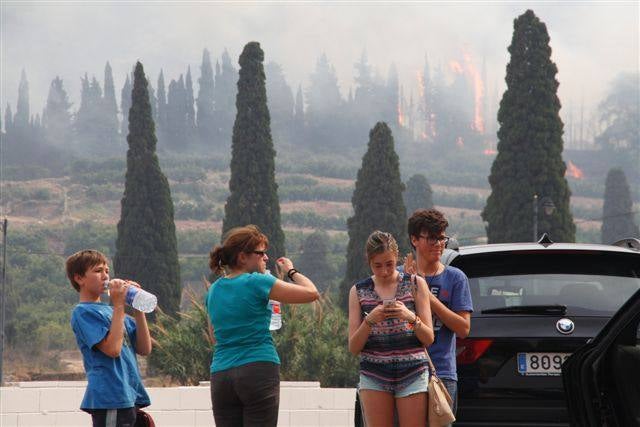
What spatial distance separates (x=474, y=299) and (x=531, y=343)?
408 millimetres

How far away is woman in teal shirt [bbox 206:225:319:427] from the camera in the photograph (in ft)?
21.4

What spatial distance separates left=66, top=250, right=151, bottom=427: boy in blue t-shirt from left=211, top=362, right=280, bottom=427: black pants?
0.46 m

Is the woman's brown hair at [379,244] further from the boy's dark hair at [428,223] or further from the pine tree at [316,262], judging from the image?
the pine tree at [316,262]

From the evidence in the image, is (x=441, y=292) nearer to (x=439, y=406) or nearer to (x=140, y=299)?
(x=439, y=406)

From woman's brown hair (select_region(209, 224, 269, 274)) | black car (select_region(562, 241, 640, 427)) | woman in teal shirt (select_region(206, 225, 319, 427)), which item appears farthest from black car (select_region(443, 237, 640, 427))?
black car (select_region(562, 241, 640, 427))

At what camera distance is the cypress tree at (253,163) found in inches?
2783

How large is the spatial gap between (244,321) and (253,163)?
6472cm

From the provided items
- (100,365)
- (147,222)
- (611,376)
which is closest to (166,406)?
(100,365)

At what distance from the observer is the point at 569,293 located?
7418 millimetres

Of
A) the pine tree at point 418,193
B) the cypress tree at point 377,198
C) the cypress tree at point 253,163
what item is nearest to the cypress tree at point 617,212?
the pine tree at point 418,193

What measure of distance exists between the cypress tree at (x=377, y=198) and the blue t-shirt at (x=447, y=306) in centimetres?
6384

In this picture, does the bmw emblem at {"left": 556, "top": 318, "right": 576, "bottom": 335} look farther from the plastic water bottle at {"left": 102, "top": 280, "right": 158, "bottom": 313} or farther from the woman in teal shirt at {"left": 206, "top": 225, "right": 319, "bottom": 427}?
the plastic water bottle at {"left": 102, "top": 280, "right": 158, "bottom": 313}

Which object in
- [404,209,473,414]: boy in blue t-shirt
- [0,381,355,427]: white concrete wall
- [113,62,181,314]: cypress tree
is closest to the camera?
[404,209,473,414]: boy in blue t-shirt

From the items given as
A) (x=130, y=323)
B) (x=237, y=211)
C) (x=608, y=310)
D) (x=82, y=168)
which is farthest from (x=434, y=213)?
(x=82, y=168)
